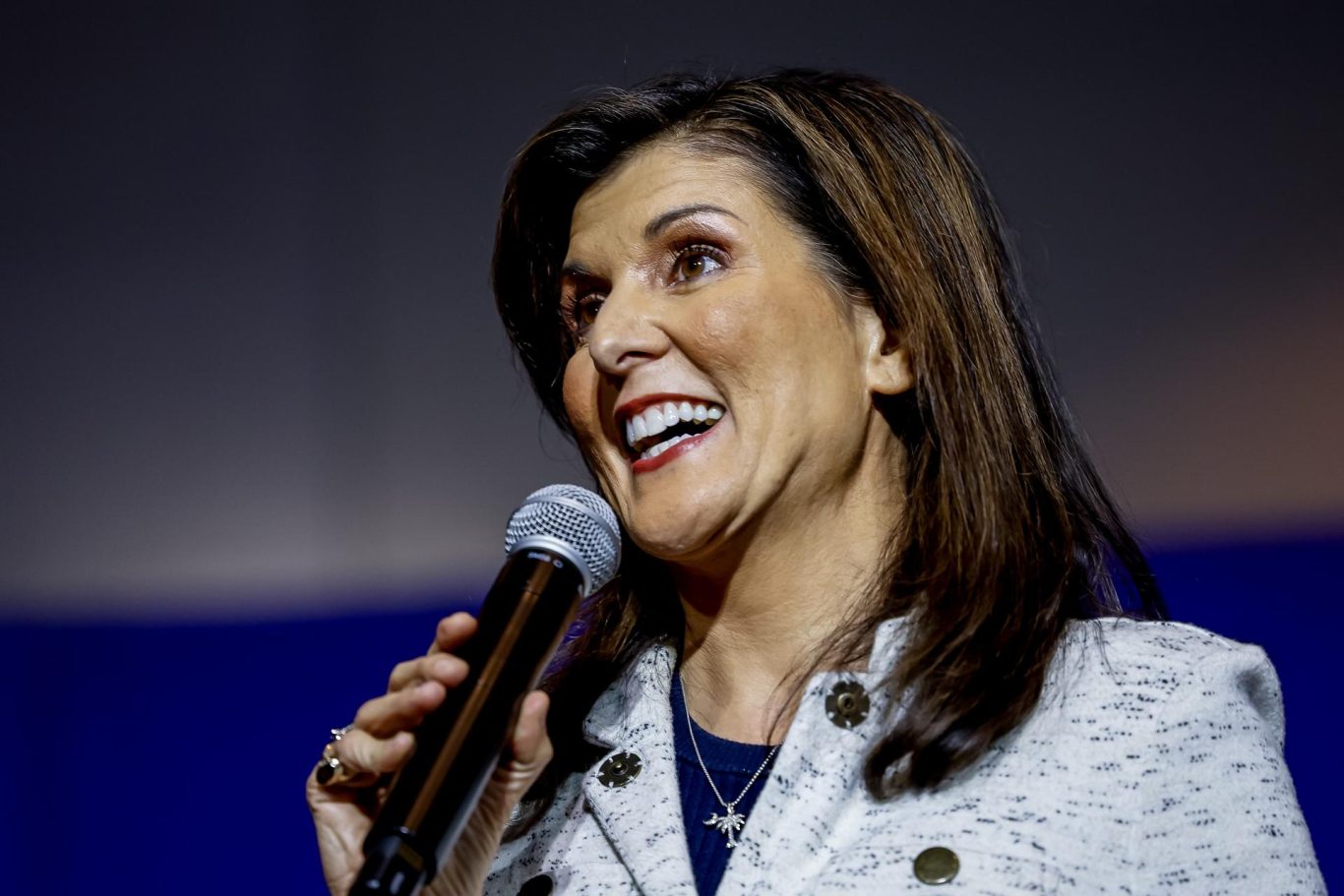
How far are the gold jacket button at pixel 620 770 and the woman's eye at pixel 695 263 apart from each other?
1.63 feet

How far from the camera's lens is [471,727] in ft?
2.99

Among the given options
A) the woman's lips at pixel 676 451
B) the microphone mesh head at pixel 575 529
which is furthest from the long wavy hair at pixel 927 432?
the microphone mesh head at pixel 575 529

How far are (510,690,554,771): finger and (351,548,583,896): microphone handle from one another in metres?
0.12

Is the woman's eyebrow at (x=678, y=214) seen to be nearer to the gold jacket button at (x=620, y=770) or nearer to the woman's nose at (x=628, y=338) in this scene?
the woman's nose at (x=628, y=338)

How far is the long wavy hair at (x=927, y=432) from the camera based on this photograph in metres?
1.30

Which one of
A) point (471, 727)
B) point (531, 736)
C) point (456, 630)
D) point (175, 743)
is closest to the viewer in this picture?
point (471, 727)

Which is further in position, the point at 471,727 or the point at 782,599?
the point at 782,599

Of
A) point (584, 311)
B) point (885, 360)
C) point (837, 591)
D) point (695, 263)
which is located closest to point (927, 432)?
point (885, 360)

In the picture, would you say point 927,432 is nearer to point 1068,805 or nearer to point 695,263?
point 695,263

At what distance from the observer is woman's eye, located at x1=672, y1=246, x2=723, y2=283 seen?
1458mm

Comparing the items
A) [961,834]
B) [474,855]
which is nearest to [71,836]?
[474,855]

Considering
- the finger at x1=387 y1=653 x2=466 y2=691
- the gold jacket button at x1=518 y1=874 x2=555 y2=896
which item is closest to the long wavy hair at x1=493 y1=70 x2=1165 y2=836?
the gold jacket button at x1=518 y1=874 x2=555 y2=896

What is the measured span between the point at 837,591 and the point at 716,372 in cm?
26

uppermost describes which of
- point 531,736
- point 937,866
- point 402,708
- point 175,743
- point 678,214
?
point 678,214
